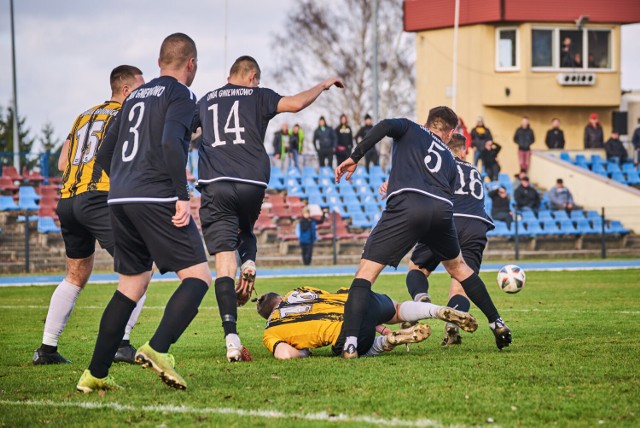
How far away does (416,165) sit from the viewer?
8.29m

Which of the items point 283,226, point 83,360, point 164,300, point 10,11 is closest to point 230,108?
point 83,360

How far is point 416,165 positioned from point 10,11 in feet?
101

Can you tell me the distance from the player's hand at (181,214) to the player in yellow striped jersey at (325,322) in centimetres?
216

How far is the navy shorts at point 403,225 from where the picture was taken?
816 cm

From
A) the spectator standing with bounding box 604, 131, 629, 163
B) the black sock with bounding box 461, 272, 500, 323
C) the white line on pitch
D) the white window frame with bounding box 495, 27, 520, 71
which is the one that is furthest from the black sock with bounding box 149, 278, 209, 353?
the white window frame with bounding box 495, 27, 520, 71

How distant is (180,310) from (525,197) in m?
26.2

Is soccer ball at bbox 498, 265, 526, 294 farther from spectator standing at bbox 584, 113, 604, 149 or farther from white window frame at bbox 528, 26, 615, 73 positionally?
white window frame at bbox 528, 26, 615, 73

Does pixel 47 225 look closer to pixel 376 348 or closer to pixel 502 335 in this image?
pixel 376 348

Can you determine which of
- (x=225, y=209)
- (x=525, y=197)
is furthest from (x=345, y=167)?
(x=525, y=197)

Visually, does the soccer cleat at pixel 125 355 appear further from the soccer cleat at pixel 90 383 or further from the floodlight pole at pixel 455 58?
the floodlight pole at pixel 455 58

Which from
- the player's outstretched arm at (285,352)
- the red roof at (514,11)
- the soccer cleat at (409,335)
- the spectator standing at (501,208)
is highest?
the red roof at (514,11)

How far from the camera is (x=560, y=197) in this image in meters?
32.9

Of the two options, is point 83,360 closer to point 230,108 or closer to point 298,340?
Answer: point 298,340

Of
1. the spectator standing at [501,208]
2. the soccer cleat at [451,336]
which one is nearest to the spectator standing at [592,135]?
the spectator standing at [501,208]
